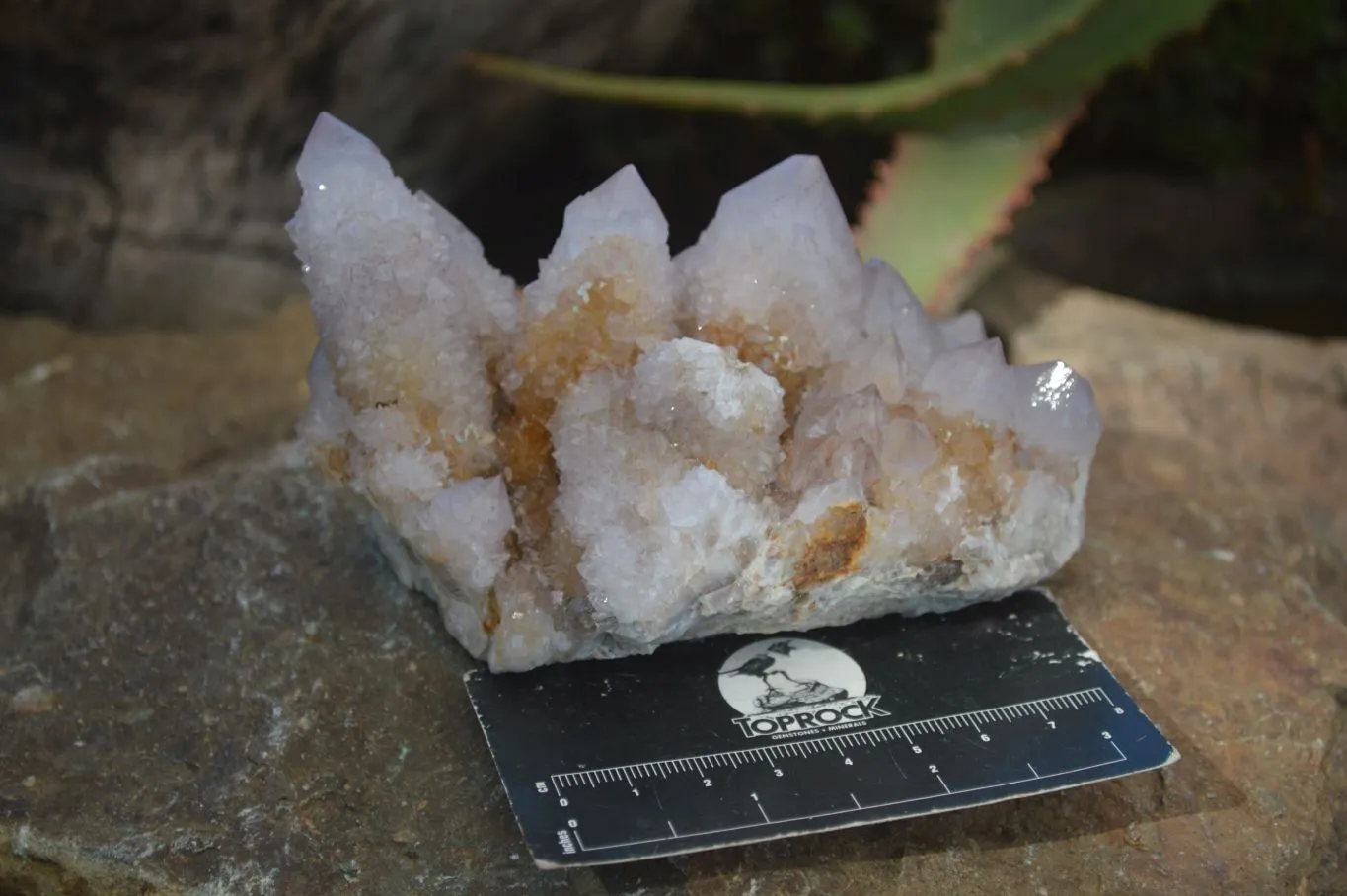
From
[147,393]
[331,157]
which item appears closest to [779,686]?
[331,157]

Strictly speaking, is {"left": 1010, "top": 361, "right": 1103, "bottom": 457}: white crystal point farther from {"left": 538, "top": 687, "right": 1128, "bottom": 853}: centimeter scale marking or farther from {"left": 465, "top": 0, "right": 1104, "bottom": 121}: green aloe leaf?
{"left": 465, "top": 0, "right": 1104, "bottom": 121}: green aloe leaf

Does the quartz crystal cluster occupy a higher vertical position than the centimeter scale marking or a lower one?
higher

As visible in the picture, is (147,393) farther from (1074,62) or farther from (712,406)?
(1074,62)

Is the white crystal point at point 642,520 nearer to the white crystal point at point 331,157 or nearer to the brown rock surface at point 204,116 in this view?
the white crystal point at point 331,157

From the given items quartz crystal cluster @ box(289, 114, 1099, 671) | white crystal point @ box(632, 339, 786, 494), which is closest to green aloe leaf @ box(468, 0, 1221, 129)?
quartz crystal cluster @ box(289, 114, 1099, 671)

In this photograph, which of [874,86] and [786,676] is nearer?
[786,676]

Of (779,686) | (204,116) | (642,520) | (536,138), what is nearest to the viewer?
(642,520)

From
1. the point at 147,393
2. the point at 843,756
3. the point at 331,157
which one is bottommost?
the point at 843,756
